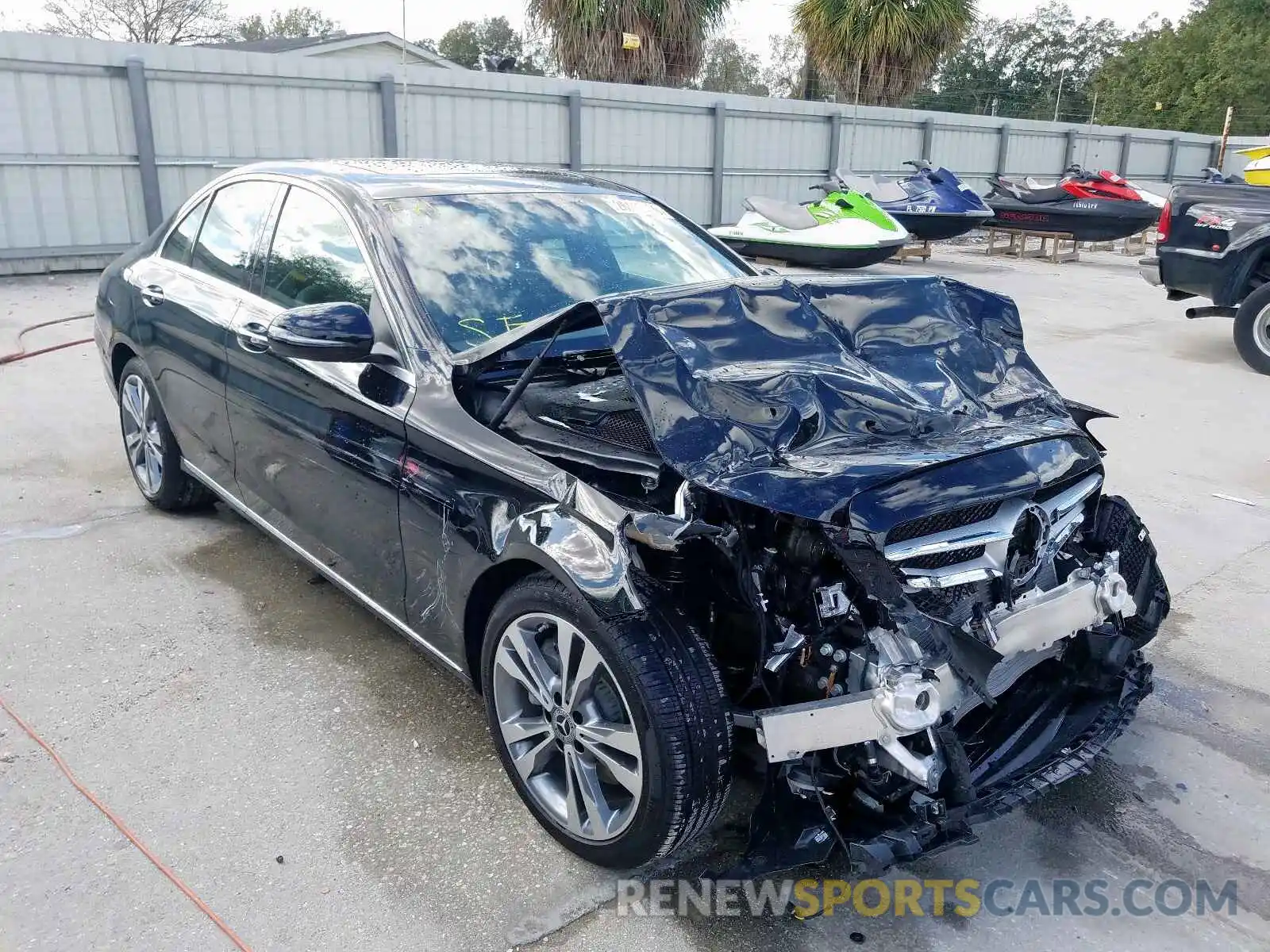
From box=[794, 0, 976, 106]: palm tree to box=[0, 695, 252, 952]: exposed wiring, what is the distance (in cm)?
2269

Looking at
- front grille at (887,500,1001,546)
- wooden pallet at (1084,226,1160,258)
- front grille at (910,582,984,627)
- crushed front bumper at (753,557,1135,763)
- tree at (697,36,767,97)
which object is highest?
tree at (697,36,767,97)

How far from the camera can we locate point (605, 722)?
2.49 m

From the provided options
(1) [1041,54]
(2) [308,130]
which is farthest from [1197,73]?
(2) [308,130]

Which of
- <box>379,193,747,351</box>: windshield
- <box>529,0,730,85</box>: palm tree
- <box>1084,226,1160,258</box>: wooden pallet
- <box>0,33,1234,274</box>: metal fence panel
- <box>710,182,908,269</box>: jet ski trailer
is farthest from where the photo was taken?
<box>529,0,730,85</box>: palm tree

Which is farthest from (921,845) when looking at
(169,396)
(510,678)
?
(169,396)

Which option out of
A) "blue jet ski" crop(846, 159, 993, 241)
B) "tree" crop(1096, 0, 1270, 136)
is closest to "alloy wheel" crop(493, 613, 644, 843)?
"blue jet ski" crop(846, 159, 993, 241)

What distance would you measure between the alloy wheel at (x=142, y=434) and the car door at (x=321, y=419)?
103 cm

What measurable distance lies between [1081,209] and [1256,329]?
316 inches

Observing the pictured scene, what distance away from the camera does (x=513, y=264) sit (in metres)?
3.43

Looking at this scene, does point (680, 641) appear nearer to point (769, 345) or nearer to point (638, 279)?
point (769, 345)

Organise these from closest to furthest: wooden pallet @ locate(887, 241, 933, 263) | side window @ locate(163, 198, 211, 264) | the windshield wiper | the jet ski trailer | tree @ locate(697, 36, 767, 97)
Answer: the windshield wiper < side window @ locate(163, 198, 211, 264) < the jet ski trailer < wooden pallet @ locate(887, 241, 933, 263) < tree @ locate(697, 36, 767, 97)

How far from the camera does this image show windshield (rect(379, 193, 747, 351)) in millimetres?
3230

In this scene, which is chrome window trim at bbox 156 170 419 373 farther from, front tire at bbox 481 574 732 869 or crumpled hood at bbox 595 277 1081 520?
front tire at bbox 481 574 732 869

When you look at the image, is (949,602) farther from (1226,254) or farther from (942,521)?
(1226,254)
